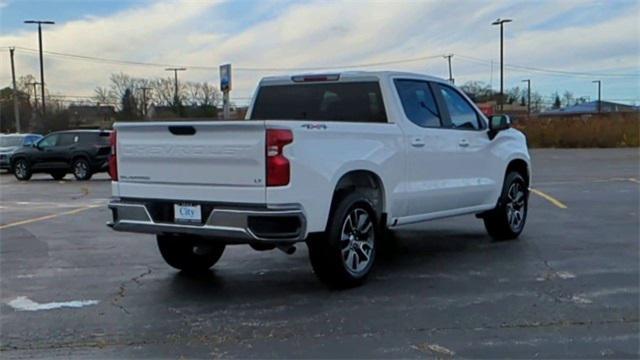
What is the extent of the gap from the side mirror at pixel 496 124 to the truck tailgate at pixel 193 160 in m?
3.89

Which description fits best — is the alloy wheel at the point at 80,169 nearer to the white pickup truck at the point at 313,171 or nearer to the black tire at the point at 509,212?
the white pickup truck at the point at 313,171

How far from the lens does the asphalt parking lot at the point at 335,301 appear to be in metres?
4.77

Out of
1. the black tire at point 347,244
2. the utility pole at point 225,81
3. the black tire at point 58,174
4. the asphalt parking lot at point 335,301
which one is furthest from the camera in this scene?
the black tire at point 58,174

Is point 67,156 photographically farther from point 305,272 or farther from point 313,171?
point 313,171

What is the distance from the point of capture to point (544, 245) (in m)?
8.34

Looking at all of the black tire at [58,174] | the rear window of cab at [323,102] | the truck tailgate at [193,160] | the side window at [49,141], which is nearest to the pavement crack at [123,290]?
the truck tailgate at [193,160]

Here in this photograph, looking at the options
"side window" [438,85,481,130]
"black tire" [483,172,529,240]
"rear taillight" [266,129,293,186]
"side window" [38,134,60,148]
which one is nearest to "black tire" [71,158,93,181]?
"side window" [38,134,60,148]

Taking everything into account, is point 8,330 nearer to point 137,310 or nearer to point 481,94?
point 137,310

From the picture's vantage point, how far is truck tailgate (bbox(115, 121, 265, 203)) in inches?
219

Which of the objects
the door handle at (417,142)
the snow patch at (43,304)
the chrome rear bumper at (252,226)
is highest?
the door handle at (417,142)

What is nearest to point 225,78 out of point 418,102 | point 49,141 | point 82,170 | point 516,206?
point 82,170

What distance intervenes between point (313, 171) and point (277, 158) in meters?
0.39

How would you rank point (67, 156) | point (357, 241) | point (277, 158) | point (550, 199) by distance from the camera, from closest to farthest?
point (277, 158) < point (357, 241) < point (550, 199) < point (67, 156)

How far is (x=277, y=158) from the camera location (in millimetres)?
5496
